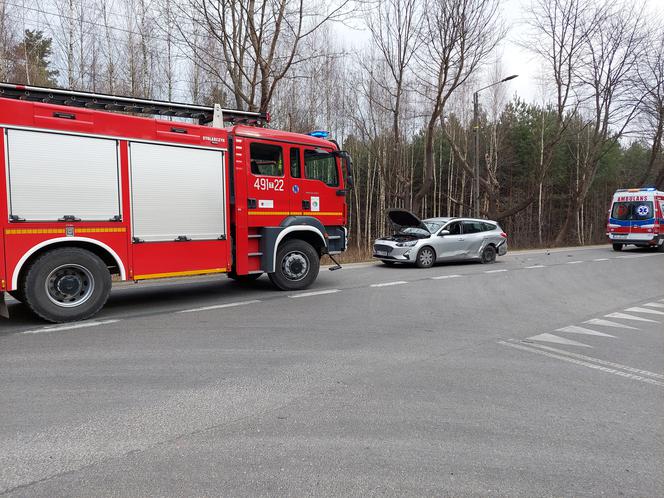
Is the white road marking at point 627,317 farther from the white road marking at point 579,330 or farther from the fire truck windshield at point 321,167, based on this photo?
the fire truck windshield at point 321,167

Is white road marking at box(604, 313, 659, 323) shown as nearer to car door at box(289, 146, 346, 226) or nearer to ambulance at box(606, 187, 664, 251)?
car door at box(289, 146, 346, 226)

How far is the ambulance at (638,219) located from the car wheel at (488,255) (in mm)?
9889

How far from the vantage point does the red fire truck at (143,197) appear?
627 centimetres

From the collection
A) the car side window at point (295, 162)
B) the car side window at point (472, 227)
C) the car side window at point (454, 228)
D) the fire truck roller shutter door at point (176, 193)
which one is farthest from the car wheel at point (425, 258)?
the fire truck roller shutter door at point (176, 193)

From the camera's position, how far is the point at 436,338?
5953 mm

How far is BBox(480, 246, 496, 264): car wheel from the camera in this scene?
15.7 m

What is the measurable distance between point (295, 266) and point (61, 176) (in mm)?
4325

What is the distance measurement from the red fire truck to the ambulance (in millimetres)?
17689

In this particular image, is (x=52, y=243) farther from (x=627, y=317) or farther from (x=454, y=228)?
(x=454, y=228)

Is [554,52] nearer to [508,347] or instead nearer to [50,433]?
[508,347]

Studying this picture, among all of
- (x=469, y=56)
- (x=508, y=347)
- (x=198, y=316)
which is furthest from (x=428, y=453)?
(x=469, y=56)

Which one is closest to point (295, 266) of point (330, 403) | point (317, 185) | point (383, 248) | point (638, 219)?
point (317, 185)

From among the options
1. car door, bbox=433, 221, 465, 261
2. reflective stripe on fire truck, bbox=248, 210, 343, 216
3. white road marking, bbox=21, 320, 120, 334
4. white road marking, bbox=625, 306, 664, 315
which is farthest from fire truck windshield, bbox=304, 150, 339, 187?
white road marking, bbox=625, 306, 664, 315

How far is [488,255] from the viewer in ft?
52.1
